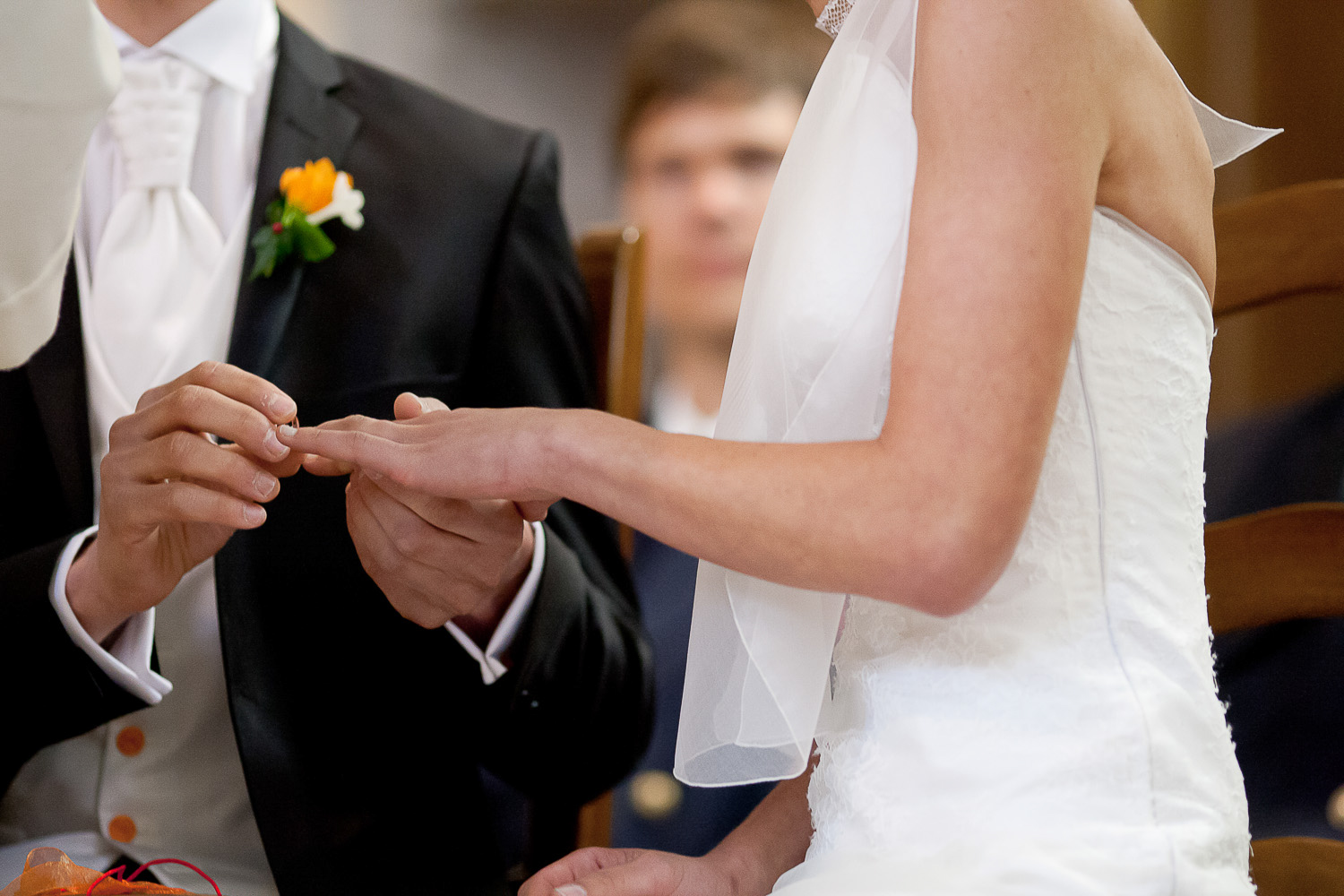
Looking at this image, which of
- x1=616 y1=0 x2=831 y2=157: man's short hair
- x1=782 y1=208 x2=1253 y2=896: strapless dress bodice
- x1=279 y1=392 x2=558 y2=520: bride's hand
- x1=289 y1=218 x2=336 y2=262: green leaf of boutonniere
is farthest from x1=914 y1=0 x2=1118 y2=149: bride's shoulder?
x1=616 y1=0 x2=831 y2=157: man's short hair

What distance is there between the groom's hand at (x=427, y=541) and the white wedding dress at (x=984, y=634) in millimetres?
208

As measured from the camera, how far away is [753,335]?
0.83 meters

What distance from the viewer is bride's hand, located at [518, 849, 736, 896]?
84 cm

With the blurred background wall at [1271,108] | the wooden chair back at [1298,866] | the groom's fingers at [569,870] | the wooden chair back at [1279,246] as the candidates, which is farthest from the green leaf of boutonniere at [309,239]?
the blurred background wall at [1271,108]

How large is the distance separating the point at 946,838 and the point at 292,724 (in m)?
0.71

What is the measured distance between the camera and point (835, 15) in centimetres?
89

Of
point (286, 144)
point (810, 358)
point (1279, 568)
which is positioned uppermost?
point (286, 144)

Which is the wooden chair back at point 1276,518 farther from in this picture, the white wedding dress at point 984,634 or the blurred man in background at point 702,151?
the blurred man in background at point 702,151

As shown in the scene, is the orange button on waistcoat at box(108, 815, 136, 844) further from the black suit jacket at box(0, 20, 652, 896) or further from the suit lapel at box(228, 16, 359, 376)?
the suit lapel at box(228, 16, 359, 376)

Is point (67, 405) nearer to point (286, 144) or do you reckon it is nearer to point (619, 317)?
point (286, 144)

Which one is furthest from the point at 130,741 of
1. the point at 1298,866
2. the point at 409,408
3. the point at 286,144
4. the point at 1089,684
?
the point at 1298,866

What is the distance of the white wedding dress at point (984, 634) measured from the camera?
2.33 ft

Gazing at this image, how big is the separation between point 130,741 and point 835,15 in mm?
998

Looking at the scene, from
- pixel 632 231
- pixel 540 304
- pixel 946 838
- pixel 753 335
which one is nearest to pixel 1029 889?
pixel 946 838
